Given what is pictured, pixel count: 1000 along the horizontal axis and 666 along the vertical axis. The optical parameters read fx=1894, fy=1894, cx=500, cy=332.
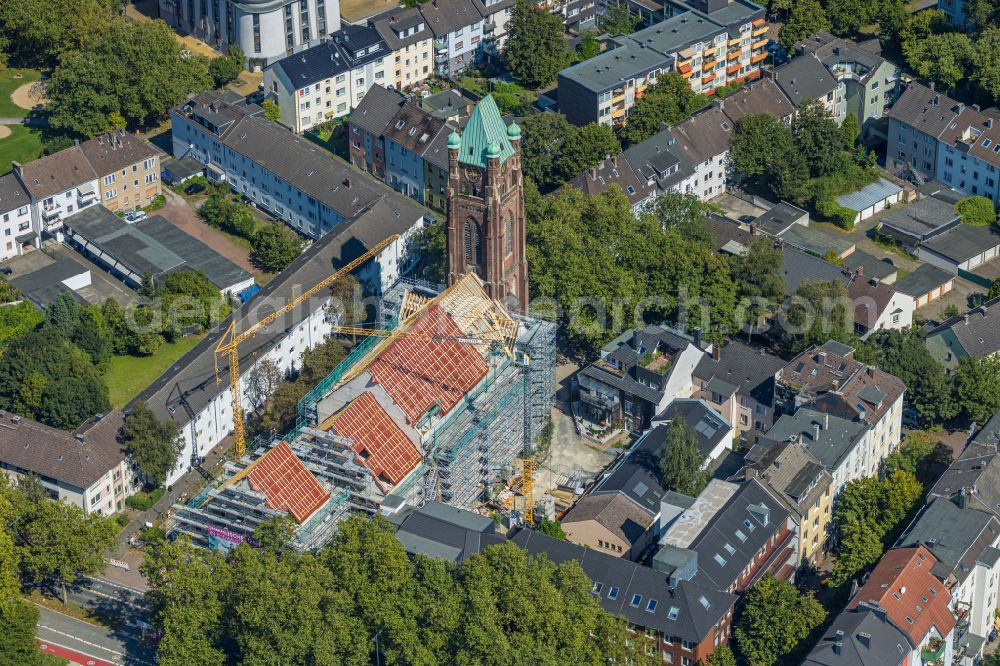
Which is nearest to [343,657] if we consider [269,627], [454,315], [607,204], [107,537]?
[269,627]

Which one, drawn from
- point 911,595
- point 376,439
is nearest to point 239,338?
point 376,439

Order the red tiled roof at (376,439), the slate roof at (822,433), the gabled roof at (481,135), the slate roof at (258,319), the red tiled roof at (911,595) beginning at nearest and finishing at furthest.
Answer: the red tiled roof at (911,595), the red tiled roof at (376,439), the slate roof at (822,433), the gabled roof at (481,135), the slate roof at (258,319)

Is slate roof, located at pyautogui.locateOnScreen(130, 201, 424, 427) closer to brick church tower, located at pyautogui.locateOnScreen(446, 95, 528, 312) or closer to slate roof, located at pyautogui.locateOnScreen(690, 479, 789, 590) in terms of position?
brick church tower, located at pyautogui.locateOnScreen(446, 95, 528, 312)

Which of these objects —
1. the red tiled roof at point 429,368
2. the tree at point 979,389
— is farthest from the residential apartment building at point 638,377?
the tree at point 979,389

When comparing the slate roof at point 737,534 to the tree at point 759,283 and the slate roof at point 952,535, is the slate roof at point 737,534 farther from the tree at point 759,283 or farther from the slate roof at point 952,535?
the tree at point 759,283

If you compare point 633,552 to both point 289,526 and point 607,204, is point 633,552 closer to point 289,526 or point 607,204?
point 289,526

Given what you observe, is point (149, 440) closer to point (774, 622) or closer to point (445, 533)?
point (445, 533)
